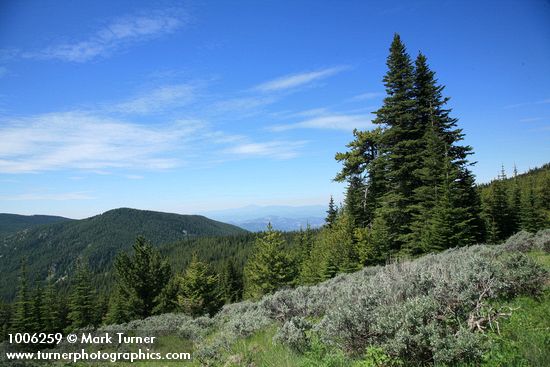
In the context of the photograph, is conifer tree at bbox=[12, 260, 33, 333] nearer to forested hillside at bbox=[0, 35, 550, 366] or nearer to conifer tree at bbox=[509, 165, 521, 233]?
forested hillside at bbox=[0, 35, 550, 366]

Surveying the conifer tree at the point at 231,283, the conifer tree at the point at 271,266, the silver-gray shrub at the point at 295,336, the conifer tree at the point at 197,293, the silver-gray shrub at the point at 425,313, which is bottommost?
the conifer tree at the point at 231,283

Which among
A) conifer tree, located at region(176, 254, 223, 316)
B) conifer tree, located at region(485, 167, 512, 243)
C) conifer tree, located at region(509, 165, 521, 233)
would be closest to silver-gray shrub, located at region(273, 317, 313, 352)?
conifer tree, located at region(176, 254, 223, 316)

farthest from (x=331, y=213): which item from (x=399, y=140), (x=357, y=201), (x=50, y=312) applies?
(x=50, y=312)

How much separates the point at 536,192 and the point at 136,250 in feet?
219

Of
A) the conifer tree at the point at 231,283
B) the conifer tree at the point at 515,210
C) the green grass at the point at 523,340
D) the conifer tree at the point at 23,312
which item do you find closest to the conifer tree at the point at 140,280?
the conifer tree at the point at 23,312

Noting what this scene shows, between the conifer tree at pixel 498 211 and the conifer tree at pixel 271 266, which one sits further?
the conifer tree at pixel 498 211

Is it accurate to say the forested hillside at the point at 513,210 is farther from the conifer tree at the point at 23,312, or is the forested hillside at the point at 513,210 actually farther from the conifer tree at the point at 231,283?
the conifer tree at the point at 23,312

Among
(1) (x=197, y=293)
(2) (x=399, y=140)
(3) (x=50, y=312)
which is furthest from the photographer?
(3) (x=50, y=312)

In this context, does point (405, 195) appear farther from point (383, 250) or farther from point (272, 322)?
point (272, 322)

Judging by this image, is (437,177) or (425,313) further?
(437,177)

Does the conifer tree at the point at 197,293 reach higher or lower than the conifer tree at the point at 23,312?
higher

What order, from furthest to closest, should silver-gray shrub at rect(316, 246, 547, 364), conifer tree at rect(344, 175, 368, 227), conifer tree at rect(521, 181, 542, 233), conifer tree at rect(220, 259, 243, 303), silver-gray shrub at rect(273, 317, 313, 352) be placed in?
1. conifer tree at rect(220, 259, 243, 303)
2. conifer tree at rect(521, 181, 542, 233)
3. conifer tree at rect(344, 175, 368, 227)
4. silver-gray shrub at rect(273, 317, 313, 352)
5. silver-gray shrub at rect(316, 246, 547, 364)

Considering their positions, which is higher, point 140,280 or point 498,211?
point 498,211

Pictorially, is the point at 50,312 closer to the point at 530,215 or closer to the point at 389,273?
the point at 389,273
